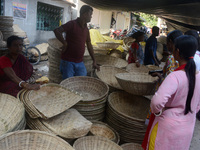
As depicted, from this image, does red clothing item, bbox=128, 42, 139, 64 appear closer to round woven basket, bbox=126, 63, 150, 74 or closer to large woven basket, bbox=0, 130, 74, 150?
round woven basket, bbox=126, 63, 150, 74

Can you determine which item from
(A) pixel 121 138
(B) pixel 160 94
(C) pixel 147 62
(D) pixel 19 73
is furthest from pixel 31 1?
(B) pixel 160 94

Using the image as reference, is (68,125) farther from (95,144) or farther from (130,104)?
(130,104)

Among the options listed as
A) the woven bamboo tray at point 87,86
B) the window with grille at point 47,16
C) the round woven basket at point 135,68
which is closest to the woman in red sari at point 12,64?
the woven bamboo tray at point 87,86

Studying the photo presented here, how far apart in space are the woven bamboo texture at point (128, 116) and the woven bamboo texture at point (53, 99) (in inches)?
23.0

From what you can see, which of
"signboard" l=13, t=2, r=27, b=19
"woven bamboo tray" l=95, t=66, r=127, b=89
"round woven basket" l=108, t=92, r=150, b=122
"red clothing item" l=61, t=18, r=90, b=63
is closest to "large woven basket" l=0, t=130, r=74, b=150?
"round woven basket" l=108, t=92, r=150, b=122

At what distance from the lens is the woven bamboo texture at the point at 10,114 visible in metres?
1.59

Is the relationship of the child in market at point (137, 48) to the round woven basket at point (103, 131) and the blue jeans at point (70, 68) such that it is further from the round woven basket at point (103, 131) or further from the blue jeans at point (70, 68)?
the round woven basket at point (103, 131)

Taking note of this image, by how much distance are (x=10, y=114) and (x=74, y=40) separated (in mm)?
1381

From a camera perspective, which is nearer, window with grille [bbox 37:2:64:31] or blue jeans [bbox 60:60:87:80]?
blue jeans [bbox 60:60:87:80]

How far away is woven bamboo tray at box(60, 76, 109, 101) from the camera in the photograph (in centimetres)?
272

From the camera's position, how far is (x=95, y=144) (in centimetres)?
202

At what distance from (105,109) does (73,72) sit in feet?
2.52

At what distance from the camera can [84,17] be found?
8.63ft

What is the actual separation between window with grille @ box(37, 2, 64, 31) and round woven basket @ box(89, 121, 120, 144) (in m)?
7.40
